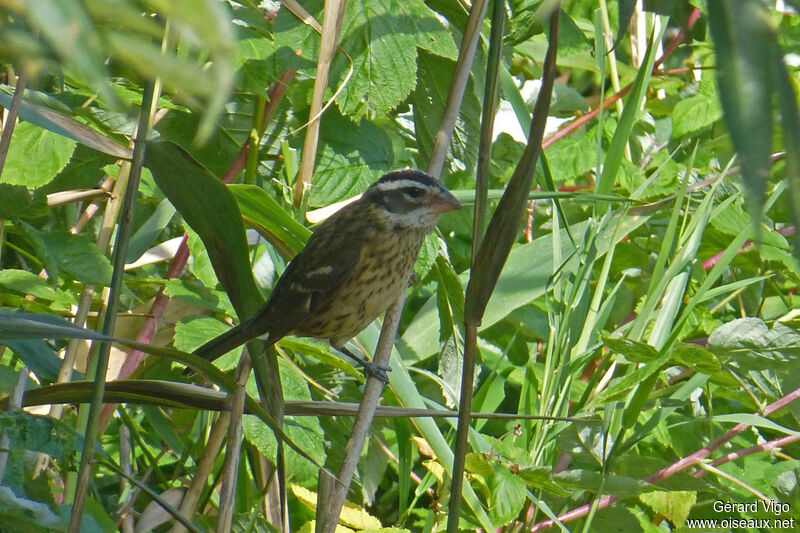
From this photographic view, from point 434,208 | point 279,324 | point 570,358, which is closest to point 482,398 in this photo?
point 570,358

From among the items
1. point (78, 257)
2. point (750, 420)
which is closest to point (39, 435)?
Result: point (78, 257)

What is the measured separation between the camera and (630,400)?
1957 mm

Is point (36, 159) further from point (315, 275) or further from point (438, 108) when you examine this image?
point (438, 108)

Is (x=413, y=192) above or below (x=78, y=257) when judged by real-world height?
above

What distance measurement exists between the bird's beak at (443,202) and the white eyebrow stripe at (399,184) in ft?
0.16

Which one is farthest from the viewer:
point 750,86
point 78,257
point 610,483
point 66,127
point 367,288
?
point 367,288

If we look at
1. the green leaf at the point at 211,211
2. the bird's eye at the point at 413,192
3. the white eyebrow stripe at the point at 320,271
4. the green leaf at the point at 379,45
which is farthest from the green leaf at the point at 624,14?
the white eyebrow stripe at the point at 320,271

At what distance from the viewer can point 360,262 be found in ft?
8.16

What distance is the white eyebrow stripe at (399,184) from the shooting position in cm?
218

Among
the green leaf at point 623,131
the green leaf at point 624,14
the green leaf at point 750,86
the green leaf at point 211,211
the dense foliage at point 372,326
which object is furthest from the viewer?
the green leaf at point 623,131

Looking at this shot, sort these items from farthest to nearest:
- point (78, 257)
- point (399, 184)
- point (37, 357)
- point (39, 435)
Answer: point (399, 184)
point (78, 257)
point (37, 357)
point (39, 435)

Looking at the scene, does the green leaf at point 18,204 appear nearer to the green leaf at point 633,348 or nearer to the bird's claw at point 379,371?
the bird's claw at point 379,371

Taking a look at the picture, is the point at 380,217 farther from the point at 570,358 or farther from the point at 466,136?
the point at 570,358

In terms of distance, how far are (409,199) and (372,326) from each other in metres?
0.36
